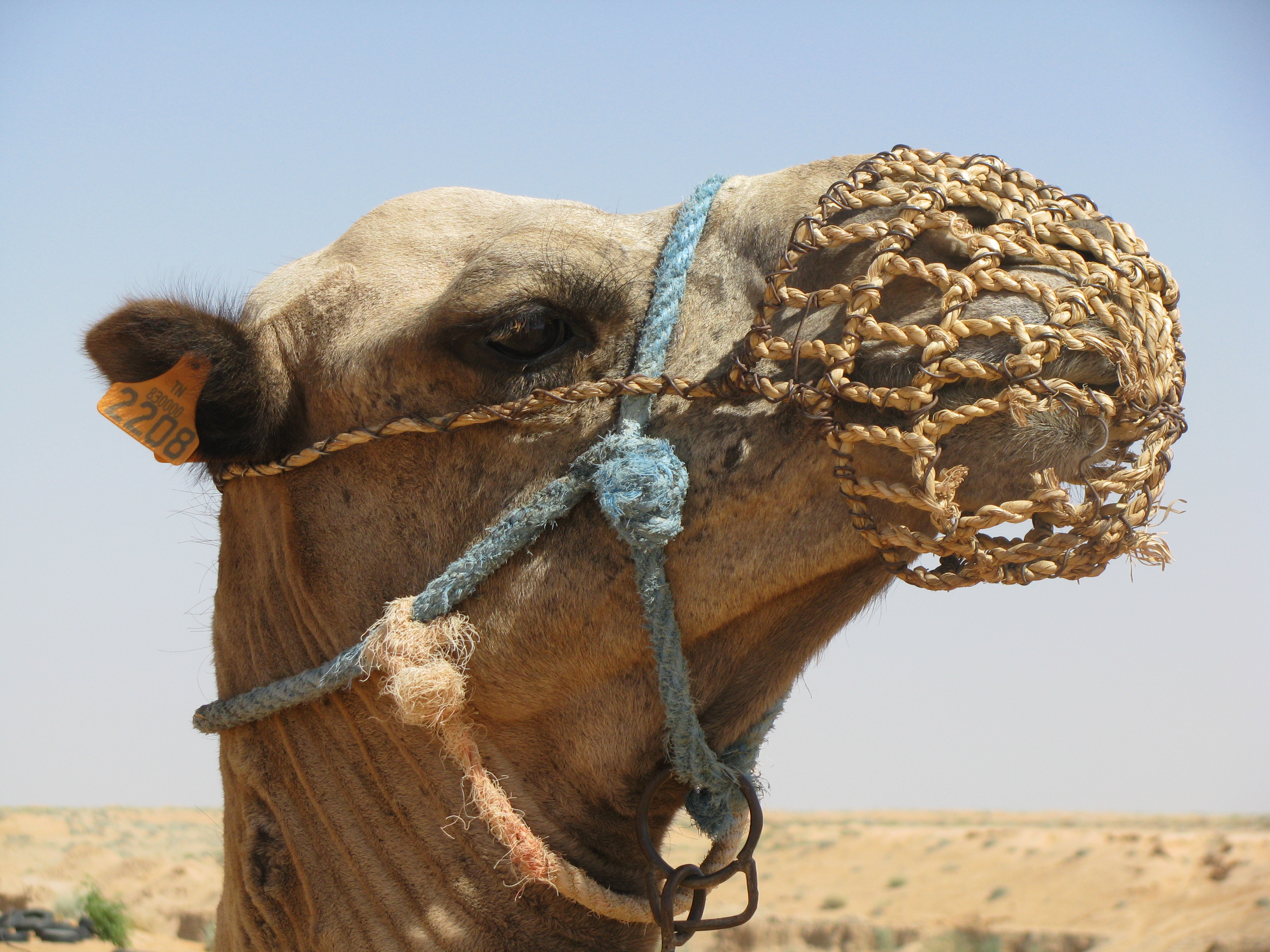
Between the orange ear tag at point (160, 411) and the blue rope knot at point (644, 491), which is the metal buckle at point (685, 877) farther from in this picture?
the orange ear tag at point (160, 411)

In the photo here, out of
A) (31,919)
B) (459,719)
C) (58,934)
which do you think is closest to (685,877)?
(459,719)

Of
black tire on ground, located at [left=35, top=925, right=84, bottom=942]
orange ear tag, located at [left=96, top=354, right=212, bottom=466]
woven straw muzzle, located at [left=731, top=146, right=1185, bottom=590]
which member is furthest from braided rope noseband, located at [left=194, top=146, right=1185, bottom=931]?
black tire on ground, located at [left=35, top=925, right=84, bottom=942]

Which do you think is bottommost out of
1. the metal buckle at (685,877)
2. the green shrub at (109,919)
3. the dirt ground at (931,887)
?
the dirt ground at (931,887)

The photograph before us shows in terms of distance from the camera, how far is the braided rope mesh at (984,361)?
2.14 meters

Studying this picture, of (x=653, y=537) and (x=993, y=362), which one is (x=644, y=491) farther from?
(x=993, y=362)

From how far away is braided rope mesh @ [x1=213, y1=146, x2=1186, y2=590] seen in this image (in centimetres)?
214

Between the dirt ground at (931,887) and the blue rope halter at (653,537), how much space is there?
431 inches

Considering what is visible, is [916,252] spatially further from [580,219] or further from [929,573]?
[580,219]

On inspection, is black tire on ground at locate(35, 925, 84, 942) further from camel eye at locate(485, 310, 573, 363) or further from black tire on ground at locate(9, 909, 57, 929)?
camel eye at locate(485, 310, 573, 363)

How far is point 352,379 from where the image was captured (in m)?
2.88

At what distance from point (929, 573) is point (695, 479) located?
20.5 inches

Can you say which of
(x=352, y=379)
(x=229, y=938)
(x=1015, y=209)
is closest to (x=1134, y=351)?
(x=1015, y=209)

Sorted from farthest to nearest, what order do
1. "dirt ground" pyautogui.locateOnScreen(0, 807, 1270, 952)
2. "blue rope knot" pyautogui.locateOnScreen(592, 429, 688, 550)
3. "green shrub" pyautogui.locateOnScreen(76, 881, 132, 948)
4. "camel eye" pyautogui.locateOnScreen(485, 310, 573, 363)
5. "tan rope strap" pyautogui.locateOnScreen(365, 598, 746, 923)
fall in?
"dirt ground" pyautogui.locateOnScreen(0, 807, 1270, 952) < "green shrub" pyautogui.locateOnScreen(76, 881, 132, 948) < "camel eye" pyautogui.locateOnScreen(485, 310, 573, 363) < "tan rope strap" pyautogui.locateOnScreen(365, 598, 746, 923) < "blue rope knot" pyautogui.locateOnScreen(592, 429, 688, 550)

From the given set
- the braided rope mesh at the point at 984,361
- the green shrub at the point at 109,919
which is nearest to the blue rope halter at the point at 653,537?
the braided rope mesh at the point at 984,361
